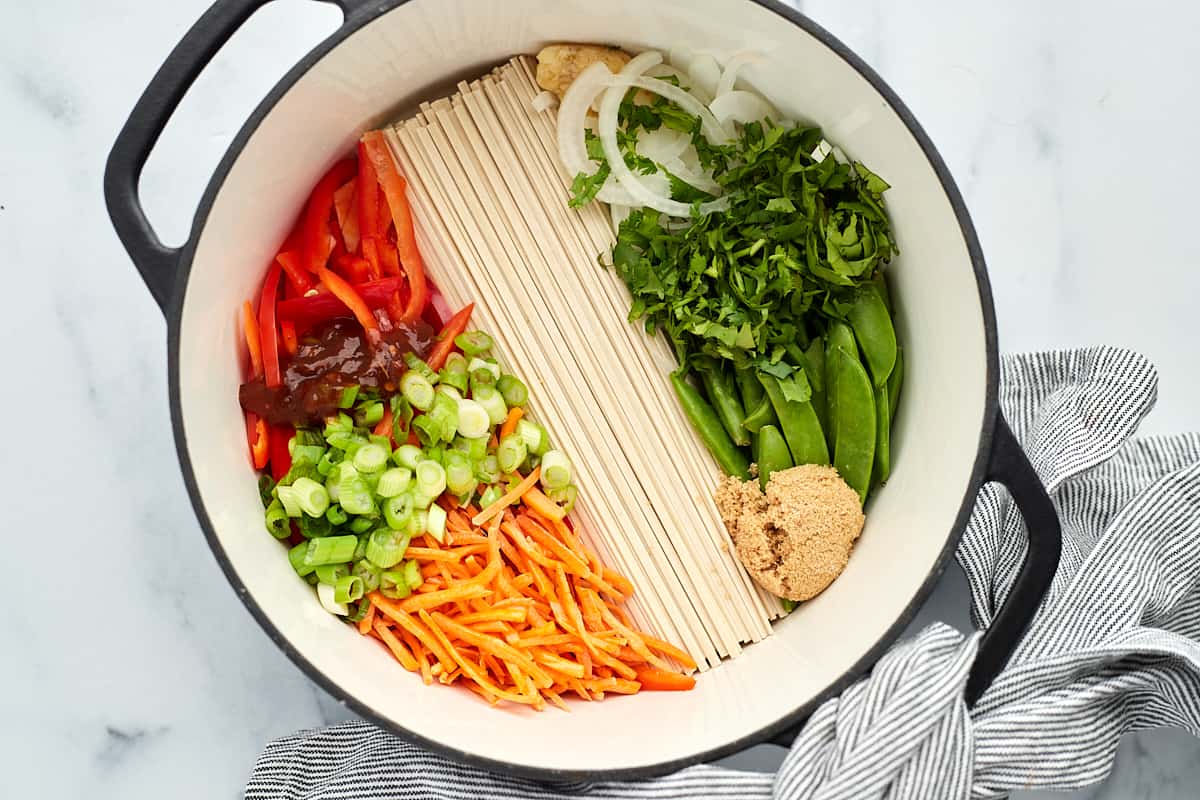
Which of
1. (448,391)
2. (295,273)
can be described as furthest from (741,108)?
(295,273)

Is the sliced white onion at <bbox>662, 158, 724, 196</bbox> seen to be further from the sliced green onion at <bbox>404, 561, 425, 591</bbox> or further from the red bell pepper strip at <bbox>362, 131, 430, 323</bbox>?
the sliced green onion at <bbox>404, 561, 425, 591</bbox>

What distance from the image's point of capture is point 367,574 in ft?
5.22

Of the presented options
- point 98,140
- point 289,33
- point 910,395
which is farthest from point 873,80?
point 98,140

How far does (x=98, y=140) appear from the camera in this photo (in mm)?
1832

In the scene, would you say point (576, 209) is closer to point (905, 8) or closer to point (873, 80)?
point (873, 80)

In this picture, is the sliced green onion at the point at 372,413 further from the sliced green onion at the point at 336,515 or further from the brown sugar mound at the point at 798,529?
the brown sugar mound at the point at 798,529

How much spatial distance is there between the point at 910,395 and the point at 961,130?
0.56 metres

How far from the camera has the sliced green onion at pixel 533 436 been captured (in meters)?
1.69

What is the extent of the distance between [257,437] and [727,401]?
777mm

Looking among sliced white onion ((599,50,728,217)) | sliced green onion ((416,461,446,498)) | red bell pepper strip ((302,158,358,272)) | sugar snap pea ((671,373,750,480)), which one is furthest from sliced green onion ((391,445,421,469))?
sliced white onion ((599,50,728,217))

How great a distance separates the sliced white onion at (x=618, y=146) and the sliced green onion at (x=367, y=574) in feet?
2.42

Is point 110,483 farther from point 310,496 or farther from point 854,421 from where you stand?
point 854,421

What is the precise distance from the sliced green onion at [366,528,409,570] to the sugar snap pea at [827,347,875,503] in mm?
725

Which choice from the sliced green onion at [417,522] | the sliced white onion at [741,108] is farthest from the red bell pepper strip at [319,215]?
the sliced white onion at [741,108]
